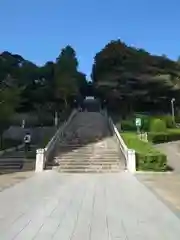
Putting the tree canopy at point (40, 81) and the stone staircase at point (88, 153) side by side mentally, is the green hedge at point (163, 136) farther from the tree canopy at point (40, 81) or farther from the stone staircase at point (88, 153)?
the tree canopy at point (40, 81)

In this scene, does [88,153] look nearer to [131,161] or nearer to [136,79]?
[131,161]

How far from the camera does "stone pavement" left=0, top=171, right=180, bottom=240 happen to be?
775 centimetres

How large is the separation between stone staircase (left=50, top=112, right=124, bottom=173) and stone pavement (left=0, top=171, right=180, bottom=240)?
909 centimetres

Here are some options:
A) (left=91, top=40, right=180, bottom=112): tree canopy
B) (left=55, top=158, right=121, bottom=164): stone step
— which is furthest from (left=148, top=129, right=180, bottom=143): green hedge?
(left=91, top=40, right=180, bottom=112): tree canopy

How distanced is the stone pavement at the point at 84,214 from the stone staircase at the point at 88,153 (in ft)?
29.8

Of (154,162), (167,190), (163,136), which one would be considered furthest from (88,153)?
(167,190)

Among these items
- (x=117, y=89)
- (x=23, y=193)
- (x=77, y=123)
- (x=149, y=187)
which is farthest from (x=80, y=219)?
(x=117, y=89)

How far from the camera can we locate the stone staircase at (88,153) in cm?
2499

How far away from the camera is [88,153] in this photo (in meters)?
28.8

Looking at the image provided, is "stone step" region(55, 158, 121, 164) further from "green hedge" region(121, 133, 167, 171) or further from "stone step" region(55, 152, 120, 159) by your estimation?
"green hedge" region(121, 133, 167, 171)

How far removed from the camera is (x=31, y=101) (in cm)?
5734

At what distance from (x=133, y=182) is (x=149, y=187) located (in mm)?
2122

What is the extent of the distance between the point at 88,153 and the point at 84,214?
18.9 meters

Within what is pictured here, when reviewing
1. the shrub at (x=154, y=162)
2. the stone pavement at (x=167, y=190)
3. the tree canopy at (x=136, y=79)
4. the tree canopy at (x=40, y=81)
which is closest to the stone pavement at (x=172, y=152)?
the shrub at (x=154, y=162)
